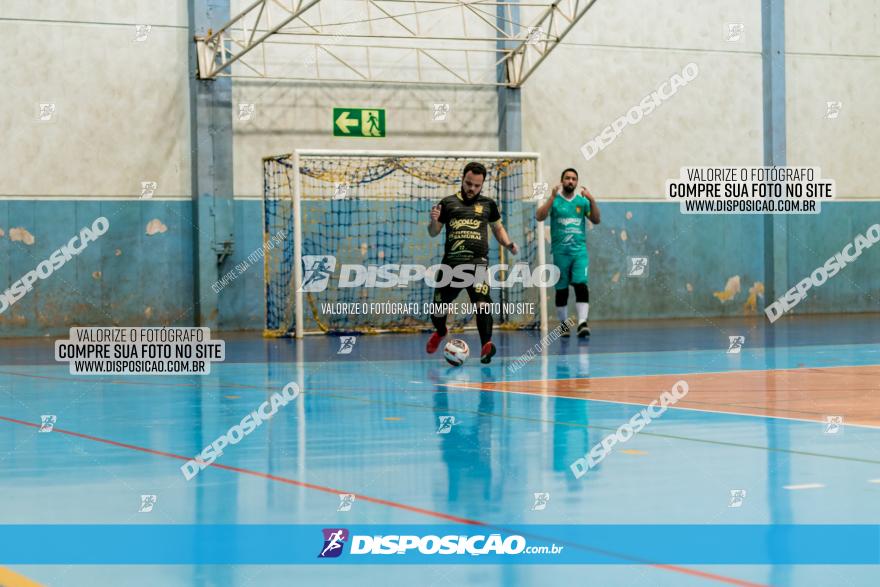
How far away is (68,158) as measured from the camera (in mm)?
19719

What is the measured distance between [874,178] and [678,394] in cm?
1795

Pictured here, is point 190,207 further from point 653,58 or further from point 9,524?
point 9,524

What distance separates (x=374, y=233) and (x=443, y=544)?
55.6 feet

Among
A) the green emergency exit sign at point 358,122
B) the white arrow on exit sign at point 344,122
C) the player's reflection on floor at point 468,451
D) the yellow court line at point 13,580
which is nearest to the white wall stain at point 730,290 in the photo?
the green emergency exit sign at point 358,122

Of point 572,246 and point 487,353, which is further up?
point 572,246

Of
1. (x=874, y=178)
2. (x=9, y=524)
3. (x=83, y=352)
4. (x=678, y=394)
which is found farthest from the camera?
(x=874, y=178)

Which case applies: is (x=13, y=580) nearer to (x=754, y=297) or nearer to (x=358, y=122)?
(x=358, y=122)

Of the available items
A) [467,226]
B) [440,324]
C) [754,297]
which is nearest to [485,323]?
[440,324]

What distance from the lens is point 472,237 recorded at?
12.4 meters

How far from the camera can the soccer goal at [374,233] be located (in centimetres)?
2008

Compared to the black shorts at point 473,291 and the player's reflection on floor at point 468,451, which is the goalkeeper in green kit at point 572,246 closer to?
the black shorts at point 473,291

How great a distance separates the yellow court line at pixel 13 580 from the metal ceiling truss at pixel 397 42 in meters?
16.2

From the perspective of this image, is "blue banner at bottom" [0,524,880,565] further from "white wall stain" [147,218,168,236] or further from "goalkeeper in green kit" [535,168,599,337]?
"white wall stain" [147,218,168,236]

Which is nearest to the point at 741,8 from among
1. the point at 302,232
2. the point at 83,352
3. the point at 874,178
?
the point at 874,178
